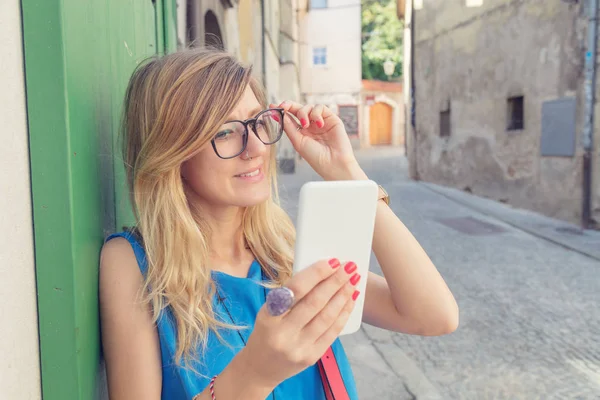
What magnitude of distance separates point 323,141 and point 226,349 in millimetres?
635

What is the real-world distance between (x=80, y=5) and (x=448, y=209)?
7955 mm

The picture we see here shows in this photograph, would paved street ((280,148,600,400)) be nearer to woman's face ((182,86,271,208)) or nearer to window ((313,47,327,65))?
woman's face ((182,86,271,208))

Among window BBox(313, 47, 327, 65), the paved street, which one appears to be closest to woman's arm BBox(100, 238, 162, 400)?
the paved street

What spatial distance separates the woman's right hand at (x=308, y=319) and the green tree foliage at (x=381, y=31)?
2927 cm

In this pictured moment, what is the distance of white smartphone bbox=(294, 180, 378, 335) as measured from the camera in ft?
3.12

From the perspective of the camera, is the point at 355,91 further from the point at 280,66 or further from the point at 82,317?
the point at 82,317

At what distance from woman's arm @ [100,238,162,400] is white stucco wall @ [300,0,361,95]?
2491 cm

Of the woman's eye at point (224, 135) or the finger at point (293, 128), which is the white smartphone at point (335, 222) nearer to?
the woman's eye at point (224, 135)

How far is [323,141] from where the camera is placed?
1.57 metres

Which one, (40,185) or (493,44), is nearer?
(40,185)

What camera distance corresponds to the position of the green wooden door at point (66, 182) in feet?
3.03

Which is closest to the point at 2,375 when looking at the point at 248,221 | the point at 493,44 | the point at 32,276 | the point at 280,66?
the point at 32,276

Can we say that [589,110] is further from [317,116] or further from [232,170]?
[232,170]

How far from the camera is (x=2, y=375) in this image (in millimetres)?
822
